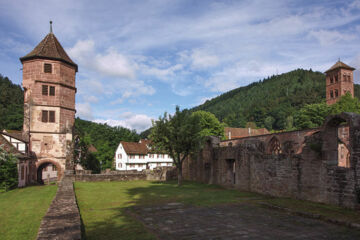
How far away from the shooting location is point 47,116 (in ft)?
92.0

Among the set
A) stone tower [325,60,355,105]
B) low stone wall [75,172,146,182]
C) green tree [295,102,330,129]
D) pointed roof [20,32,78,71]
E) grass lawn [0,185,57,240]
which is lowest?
low stone wall [75,172,146,182]

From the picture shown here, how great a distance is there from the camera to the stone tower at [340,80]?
72875 millimetres

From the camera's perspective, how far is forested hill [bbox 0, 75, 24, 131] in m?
61.4

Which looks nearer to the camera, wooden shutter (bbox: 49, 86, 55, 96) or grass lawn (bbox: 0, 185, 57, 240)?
grass lawn (bbox: 0, 185, 57, 240)

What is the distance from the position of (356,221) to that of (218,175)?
44.8ft

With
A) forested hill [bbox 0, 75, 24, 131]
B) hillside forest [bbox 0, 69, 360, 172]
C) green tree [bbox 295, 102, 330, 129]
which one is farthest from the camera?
forested hill [bbox 0, 75, 24, 131]

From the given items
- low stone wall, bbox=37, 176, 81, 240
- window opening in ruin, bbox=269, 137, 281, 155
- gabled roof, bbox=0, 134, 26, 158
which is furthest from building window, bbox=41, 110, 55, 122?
window opening in ruin, bbox=269, 137, 281, 155

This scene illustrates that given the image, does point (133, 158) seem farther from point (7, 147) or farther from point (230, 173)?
point (230, 173)

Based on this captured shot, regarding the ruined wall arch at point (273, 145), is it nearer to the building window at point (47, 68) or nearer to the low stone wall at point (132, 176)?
the low stone wall at point (132, 176)

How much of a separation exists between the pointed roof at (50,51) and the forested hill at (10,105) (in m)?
37.4

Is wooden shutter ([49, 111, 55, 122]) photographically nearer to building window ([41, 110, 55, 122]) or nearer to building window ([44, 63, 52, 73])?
building window ([41, 110, 55, 122])

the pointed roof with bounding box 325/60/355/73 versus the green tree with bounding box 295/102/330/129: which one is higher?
the pointed roof with bounding box 325/60/355/73

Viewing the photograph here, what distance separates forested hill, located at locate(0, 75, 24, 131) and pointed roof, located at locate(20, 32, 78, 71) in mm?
37421

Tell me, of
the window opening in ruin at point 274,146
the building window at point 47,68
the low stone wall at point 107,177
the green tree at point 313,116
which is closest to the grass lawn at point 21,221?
the low stone wall at point 107,177
